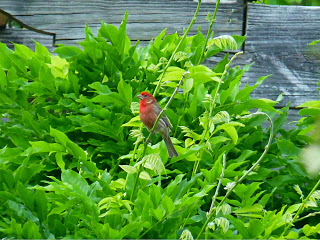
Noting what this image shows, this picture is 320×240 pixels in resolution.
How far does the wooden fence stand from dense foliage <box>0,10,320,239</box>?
0.45 metres

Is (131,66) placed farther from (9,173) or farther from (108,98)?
(9,173)

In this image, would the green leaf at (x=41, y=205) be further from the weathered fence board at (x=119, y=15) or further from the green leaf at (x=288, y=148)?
the weathered fence board at (x=119, y=15)

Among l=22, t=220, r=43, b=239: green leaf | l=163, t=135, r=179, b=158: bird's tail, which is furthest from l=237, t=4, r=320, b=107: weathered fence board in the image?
l=22, t=220, r=43, b=239: green leaf

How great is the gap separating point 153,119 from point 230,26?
1.47 metres

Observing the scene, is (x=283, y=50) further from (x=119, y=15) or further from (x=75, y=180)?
(x=75, y=180)

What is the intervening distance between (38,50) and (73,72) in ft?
1.01

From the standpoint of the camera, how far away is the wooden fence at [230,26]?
388cm

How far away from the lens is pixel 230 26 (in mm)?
4008

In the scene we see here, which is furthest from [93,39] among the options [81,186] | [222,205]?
[222,205]

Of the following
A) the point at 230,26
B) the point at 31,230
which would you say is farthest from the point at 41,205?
the point at 230,26

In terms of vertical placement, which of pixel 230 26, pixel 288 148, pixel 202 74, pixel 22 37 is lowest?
pixel 288 148

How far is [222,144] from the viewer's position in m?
2.92

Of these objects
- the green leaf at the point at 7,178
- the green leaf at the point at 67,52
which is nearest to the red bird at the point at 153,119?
the green leaf at the point at 67,52

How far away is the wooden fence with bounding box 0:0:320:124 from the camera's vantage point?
3.88m
